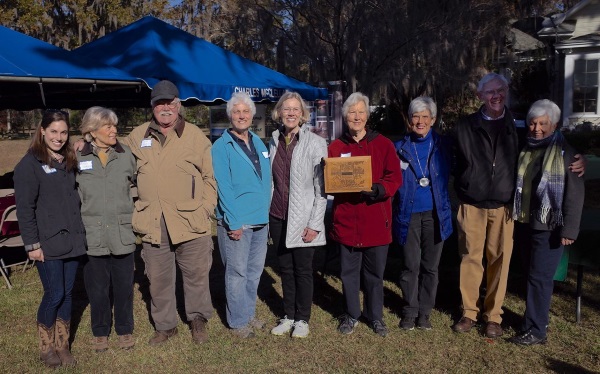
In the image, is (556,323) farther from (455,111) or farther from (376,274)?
(455,111)

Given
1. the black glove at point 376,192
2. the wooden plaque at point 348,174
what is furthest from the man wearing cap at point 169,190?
the black glove at point 376,192

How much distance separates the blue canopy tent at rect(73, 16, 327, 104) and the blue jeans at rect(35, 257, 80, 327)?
4.01m

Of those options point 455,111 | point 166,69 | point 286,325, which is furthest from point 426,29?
point 286,325

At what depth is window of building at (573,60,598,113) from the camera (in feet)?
53.1

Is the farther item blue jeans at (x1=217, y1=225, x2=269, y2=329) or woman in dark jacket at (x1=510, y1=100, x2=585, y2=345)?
blue jeans at (x1=217, y1=225, x2=269, y2=329)

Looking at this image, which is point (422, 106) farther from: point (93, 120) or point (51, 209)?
point (51, 209)

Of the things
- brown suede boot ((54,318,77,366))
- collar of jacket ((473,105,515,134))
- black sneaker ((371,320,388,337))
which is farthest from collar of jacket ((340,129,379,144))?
brown suede boot ((54,318,77,366))

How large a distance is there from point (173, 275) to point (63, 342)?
0.90m

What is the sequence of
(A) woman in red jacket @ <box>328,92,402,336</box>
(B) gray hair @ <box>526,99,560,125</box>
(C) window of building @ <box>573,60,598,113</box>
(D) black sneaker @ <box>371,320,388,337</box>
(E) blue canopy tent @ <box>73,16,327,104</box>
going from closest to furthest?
(B) gray hair @ <box>526,99,560,125</box> < (A) woman in red jacket @ <box>328,92,402,336</box> < (D) black sneaker @ <box>371,320,388,337</box> < (E) blue canopy tent @ <box>73,16,327,104</box> < (C) window of building @ <box>573,60,598,113</box>

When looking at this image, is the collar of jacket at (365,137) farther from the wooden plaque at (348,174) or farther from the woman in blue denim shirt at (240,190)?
the woman in blue denim shirt at (240,190)

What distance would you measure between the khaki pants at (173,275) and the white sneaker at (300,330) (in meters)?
0.70

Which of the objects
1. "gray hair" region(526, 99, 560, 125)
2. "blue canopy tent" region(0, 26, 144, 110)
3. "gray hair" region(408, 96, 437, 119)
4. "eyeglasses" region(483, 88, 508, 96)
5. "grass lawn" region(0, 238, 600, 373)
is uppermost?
"blue canopy tent" region(0, 26, 144, 110)

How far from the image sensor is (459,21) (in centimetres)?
1397

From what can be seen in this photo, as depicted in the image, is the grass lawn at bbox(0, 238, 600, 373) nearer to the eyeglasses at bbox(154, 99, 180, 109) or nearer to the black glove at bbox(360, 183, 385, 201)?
the black glove at bbox(360, 183, 385, 201)
